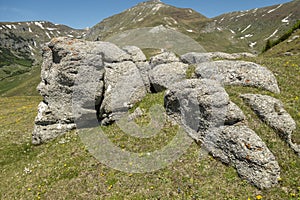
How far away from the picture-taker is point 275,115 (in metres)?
16.9

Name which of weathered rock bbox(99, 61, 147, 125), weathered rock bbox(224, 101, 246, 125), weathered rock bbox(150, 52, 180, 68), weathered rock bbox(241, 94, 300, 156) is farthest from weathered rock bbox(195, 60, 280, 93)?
weathered rock bbox(99, 61, 147, 125)

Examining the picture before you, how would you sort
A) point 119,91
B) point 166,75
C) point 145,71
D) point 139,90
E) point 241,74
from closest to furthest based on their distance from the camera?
1. point 241,74
2. point 119,91
3. point 139,90
4. point 166,75
5. point 145,71

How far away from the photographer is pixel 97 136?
21672mm

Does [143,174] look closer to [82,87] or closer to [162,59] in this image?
[82,87]

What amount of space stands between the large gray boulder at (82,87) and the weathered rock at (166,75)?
5.38 feet

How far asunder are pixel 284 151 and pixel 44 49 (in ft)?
88.0

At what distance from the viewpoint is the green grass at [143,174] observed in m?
13.7

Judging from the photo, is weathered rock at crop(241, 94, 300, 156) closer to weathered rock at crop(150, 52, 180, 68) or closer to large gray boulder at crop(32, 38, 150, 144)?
large gray boulder at crop(32, 38, 150, 144)

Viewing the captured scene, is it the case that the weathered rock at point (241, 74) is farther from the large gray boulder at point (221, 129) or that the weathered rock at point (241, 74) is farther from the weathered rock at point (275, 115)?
the large gray boulder at point (221, 129)

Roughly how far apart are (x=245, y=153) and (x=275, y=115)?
195 inches

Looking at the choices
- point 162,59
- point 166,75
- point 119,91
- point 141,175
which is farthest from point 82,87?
point 141,175

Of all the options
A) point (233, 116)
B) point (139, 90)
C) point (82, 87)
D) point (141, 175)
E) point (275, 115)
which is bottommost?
point (141, 175)

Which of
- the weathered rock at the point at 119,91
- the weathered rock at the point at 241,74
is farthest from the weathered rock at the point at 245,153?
the weathered rock at the point at 119,91

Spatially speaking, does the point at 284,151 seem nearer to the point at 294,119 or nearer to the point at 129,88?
the point at 294,119
